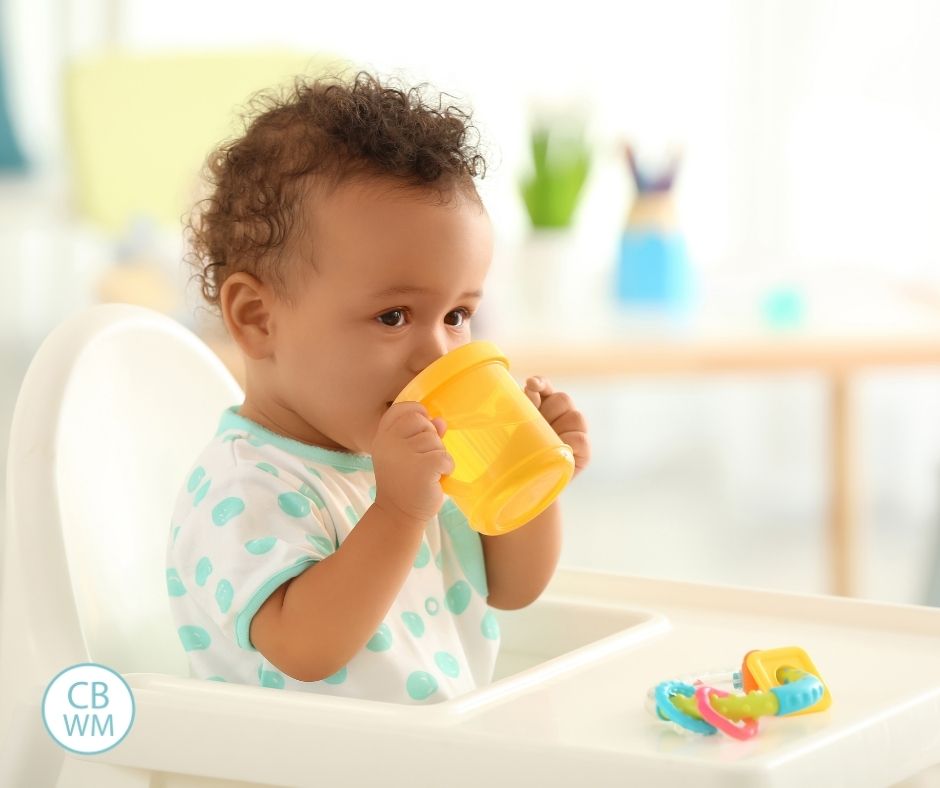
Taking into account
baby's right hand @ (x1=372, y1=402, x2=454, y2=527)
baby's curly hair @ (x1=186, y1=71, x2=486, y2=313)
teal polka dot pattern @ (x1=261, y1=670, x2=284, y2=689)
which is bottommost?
teal polka dot pattern @ (x1=261, y1=670, x2=284, y2=689)

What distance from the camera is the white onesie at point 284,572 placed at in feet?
2.76

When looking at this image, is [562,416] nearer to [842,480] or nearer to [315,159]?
[315,159]

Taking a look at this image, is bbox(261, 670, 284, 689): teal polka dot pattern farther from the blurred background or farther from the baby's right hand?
the blurred background

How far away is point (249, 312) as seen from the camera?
940 millimetres

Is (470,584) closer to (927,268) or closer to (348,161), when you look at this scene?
(348,161)

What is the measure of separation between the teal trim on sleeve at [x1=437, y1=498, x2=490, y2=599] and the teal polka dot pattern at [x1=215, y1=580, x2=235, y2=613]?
0.65 feet

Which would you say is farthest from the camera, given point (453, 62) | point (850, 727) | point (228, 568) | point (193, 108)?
point (453, 62)

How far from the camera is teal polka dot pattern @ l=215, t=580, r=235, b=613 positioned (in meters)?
0.83

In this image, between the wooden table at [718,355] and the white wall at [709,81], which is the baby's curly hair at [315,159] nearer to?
the wooden table at [718,355]

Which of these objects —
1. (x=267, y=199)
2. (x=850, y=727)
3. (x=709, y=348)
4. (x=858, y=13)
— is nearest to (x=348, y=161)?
(x=267, y=199)

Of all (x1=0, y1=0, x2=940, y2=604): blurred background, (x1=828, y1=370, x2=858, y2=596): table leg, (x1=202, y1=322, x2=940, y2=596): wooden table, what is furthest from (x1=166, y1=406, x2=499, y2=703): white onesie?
(x1=0, y1=0, x2=940, y2=604): blurred background

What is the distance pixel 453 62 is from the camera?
3260 millimetres

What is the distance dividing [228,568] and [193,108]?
2272 mm

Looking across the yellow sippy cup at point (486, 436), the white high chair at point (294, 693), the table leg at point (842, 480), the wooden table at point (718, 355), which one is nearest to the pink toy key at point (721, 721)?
the white high chair at point (294, 693)
